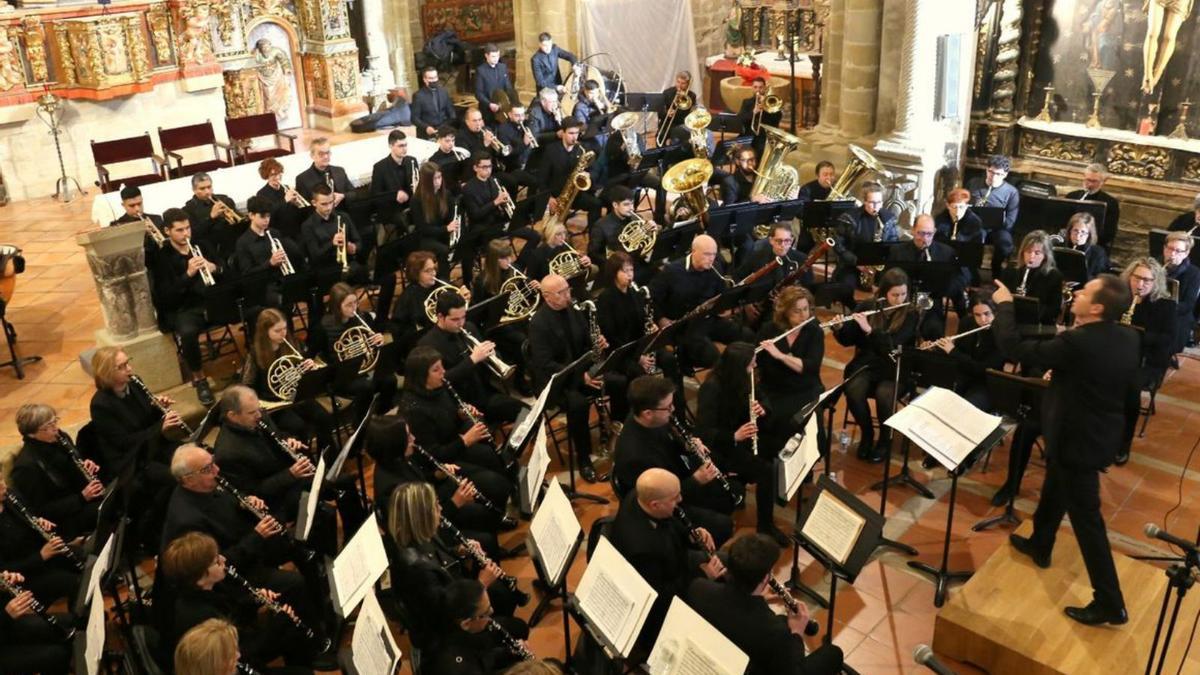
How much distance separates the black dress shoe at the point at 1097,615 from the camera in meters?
5.22

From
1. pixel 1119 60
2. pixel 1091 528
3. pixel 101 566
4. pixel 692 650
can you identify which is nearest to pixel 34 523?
pixel 101 566

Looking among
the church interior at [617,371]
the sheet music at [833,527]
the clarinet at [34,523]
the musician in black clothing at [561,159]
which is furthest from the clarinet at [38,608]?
the musician in black clothing at [561,159]

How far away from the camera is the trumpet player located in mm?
7816

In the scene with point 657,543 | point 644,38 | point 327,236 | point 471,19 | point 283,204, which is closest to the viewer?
point 657,543

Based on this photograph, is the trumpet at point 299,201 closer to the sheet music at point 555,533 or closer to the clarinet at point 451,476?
the clarinet at point 451,476

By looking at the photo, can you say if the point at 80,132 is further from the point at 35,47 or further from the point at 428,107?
the point at 428,107

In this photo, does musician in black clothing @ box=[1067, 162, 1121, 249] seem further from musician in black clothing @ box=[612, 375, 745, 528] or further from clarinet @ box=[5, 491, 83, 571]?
clarinet @ box=[5, 491, 83, 571]

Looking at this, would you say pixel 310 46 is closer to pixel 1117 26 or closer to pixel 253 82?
pixel 253 82

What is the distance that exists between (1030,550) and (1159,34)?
6.58m

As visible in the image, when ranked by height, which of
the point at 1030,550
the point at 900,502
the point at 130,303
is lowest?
the point at 900,502

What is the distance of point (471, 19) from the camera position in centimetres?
1817

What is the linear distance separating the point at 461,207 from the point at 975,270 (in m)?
4.45

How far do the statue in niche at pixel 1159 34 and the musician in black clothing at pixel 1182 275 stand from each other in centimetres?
315

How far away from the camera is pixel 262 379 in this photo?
6793 mm
